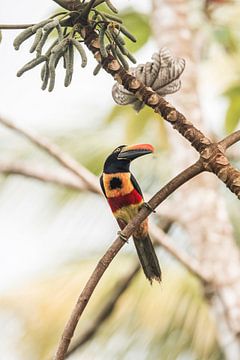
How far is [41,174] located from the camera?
2854mm

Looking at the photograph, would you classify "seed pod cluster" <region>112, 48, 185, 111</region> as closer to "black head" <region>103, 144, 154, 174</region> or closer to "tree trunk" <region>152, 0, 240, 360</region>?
"black head" <region>103, 144, 154, 174</region>

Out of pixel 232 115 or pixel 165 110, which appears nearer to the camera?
pixel 165 110

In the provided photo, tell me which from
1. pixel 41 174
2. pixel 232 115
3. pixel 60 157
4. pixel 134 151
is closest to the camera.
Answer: pixel 134 151

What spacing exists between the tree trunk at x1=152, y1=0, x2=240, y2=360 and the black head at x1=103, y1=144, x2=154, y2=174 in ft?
4.80

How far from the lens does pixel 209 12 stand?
3188 mm

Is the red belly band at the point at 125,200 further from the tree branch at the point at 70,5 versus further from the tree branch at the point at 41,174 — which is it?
the tree branch at the point at 41,174

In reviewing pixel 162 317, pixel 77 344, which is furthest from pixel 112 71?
pixel 162 317

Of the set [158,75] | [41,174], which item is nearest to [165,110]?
[158,75]

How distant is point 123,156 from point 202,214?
178 cm

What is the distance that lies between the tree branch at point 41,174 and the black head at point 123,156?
4.78 ft

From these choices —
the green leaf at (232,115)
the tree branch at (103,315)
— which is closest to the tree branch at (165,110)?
the green leaf at (232,115)

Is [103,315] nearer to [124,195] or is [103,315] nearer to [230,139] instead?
[124,195]

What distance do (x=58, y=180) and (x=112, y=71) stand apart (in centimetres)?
191

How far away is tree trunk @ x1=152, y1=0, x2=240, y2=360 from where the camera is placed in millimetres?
2787
